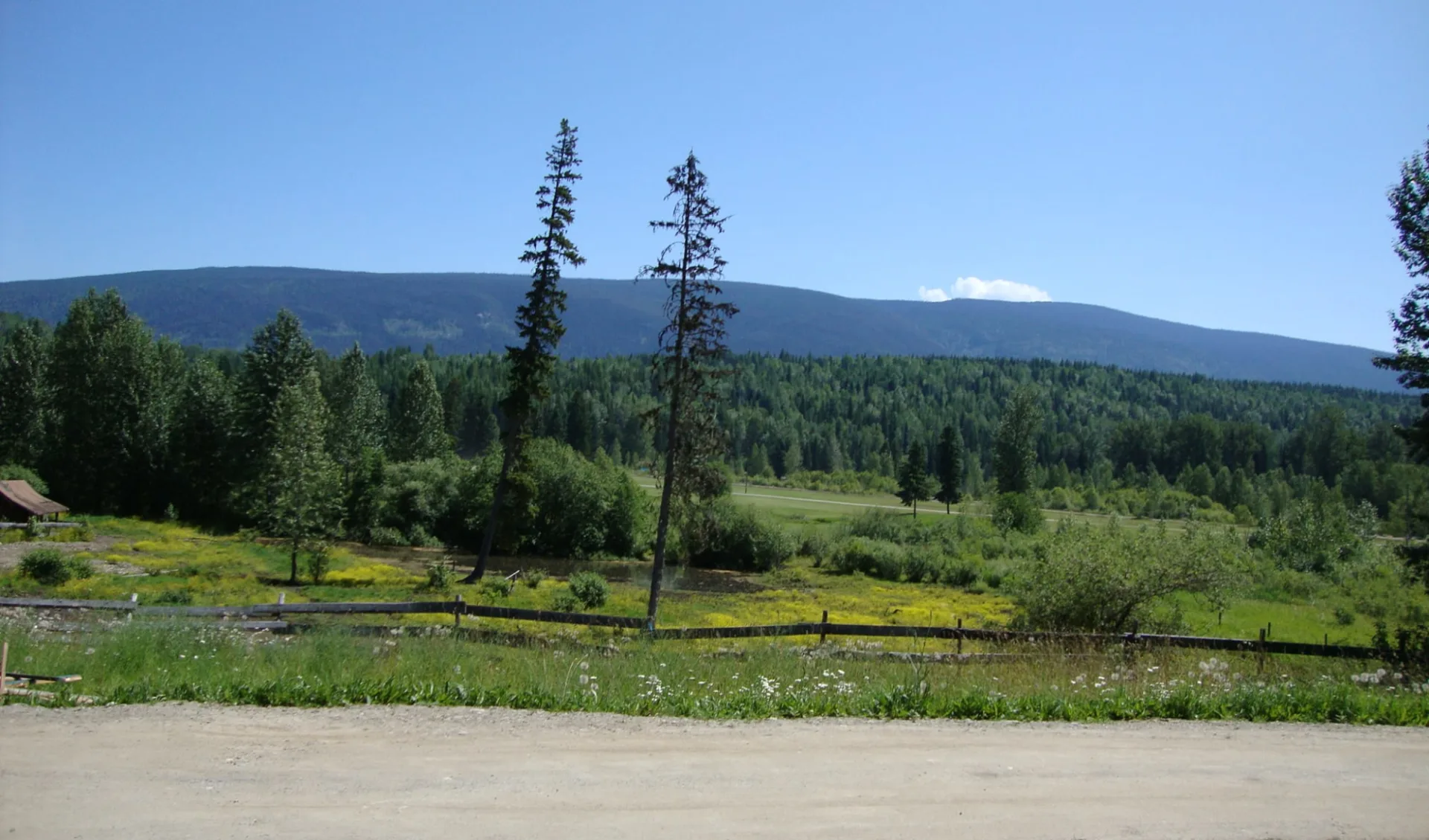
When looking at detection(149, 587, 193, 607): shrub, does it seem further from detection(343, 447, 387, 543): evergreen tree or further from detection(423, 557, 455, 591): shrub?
detection(343, 447, 387, 543): evergreen tree

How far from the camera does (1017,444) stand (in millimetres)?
83500

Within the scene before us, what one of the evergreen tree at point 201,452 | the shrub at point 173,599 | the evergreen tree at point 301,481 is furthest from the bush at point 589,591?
the evergreen tree at point 201,452

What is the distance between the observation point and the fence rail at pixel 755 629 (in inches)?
634

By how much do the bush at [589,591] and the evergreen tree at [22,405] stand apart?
48.8m

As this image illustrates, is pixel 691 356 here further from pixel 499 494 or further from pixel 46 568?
pixel 46 568

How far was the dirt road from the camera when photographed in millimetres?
6801

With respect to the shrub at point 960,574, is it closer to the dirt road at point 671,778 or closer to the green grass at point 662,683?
the green grass at point 662,683

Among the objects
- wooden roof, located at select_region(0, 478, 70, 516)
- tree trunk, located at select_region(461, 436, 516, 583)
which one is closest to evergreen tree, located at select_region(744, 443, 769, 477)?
wooden roof, located at select_region(0, 478, 70, 516)

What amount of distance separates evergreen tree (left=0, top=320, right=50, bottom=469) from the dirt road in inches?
2671

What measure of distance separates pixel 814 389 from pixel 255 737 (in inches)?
7186

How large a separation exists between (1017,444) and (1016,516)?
19.4 metres

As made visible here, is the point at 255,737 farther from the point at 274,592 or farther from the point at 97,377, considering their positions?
the point at 97,377

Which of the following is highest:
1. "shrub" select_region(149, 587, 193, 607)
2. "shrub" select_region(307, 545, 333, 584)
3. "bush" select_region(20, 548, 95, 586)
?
"shrub" select_region(149, 587, 193, 607)

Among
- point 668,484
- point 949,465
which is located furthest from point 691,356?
point 949,465
